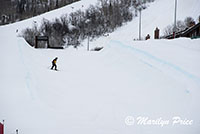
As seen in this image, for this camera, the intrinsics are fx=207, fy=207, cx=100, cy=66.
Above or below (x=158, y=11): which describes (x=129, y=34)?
below

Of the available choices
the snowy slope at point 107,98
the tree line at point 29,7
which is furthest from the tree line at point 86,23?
the snowy slope at point 107,98

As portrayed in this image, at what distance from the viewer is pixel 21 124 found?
4.95 m

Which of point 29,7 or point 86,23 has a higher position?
point 29,7

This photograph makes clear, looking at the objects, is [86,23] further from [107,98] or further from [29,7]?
[107,98]

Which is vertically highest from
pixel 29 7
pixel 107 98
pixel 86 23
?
pixel 29 7

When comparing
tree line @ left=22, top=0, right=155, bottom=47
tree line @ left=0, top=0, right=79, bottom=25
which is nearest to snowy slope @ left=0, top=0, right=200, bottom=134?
tree line @ left=22, top=0, right=155, bottom=47

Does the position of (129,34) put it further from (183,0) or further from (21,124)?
(21,124)

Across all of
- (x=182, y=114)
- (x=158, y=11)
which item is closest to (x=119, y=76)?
(x=182, y=114)

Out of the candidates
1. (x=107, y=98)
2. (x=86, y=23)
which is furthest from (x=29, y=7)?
(x=107, y=98)

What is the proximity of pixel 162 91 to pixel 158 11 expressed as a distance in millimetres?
56301

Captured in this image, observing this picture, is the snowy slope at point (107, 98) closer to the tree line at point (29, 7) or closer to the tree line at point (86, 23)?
the tree line at point (86, 23)

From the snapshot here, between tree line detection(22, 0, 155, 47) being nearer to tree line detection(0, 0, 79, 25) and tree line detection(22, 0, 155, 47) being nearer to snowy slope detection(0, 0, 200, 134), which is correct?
tree line detection(0, 0, 79, 25)

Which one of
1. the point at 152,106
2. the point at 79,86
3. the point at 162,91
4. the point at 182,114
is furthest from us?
the point at 79,86

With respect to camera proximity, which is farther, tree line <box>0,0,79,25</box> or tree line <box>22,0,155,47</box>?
tree line <box>0,0,79,25</box>
